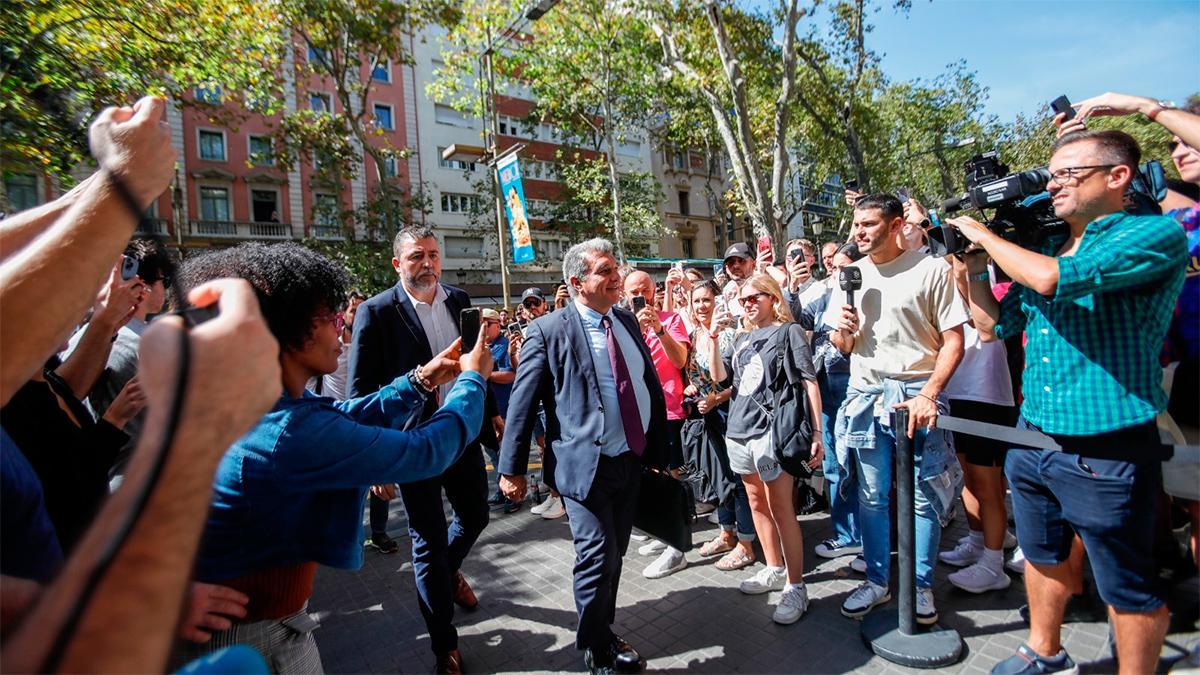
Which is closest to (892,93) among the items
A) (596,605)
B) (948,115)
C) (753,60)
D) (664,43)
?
(948,115)

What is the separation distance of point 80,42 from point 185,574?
34.1 feet

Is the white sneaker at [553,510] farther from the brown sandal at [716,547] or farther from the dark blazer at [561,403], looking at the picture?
the dark blazer at [561,403]

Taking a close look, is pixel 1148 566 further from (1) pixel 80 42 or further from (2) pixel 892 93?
(2) pixel 892 93

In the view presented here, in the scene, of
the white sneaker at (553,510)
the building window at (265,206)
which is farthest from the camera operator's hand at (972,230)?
the building window at (265,206)

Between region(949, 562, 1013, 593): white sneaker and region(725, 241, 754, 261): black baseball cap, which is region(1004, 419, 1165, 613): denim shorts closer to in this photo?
region(949, 562, 1013, 593): white sneaker

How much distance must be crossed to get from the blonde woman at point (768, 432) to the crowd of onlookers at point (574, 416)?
0.7 inches

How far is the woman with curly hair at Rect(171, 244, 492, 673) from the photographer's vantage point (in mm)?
1483

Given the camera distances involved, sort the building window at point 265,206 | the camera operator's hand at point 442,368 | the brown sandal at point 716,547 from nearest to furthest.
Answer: the camera operator's hand at point 442,368
the brown sandal at point 716,547
the building window at point 265,206

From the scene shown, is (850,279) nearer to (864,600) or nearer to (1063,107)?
(1063,107)

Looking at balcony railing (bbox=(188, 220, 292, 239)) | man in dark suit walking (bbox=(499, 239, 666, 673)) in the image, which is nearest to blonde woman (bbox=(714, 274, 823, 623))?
man in dark suit walking (bbox=(499, 239, 666, 673))

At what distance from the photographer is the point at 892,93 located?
25766mm

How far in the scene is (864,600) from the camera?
3.20m

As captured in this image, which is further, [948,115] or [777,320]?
[948,115]

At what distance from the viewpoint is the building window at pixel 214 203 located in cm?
2668
